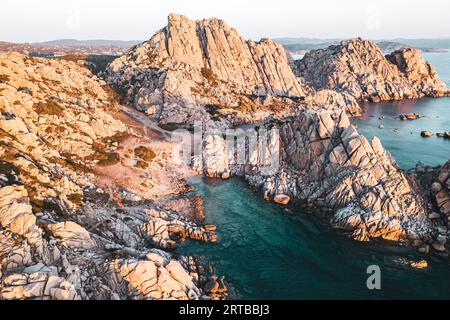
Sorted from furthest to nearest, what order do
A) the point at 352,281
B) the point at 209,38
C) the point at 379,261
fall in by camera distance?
1. the point at 209,38
2. the point at 379,261
3. the point at 352,281

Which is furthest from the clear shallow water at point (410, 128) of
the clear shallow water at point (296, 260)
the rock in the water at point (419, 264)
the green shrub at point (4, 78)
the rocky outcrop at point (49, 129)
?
the green shrub at point (4, 78)

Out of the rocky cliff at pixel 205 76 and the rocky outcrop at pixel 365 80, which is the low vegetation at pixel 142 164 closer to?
the rocky cliff at pixel 205 76

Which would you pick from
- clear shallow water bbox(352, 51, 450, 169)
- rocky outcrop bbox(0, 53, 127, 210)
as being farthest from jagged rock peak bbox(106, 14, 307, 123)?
clear shallow water bbox(352, 51, 450, 169)

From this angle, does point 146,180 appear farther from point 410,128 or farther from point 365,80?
point 365,80

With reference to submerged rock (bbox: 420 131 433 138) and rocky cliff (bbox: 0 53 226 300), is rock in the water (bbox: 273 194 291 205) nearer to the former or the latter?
rocky cliff (bbox: 0 53 226 300)

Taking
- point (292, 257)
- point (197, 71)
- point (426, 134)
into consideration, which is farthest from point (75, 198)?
point (426, 134)
